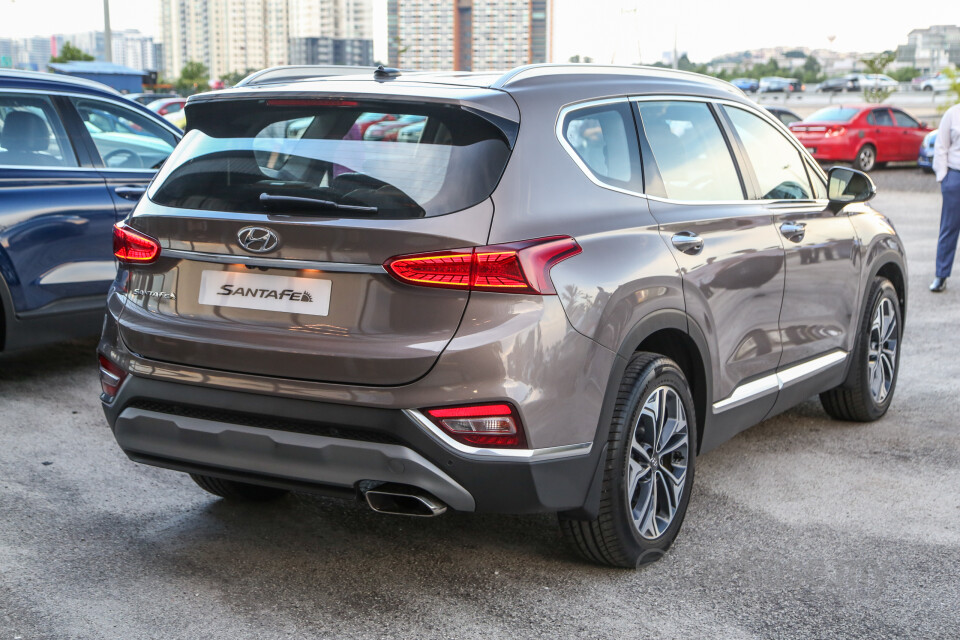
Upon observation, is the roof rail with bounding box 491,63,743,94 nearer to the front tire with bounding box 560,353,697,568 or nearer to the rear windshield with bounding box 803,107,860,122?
the front tire with bounding box 560,353,697,568

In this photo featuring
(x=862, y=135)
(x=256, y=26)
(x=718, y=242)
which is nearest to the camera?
(x=718, y=242)

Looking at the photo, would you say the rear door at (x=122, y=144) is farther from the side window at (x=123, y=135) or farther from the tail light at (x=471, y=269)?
→ the tail light at (x=471, y=269)

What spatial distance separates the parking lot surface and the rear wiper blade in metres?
1.27

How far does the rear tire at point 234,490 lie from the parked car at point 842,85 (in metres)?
68.6

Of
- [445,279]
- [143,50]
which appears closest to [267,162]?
[445,279]

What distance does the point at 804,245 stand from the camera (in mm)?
4785

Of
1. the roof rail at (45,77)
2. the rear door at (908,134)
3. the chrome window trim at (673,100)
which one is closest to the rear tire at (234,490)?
the chrome window trim at (673,100)

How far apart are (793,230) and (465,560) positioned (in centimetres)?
209

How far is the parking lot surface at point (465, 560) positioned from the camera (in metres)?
3.34

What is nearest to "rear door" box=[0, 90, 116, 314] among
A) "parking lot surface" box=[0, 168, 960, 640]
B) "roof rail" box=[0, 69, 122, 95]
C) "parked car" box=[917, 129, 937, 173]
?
"roof rail" box=[0, 69, 122, 95]

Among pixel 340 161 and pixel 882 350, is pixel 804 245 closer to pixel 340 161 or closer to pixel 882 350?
pixel 882 350

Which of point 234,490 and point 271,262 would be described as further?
point 234,490

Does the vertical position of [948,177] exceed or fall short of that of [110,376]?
it exceeds it

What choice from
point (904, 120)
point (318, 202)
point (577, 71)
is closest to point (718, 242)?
point (577, 71)
